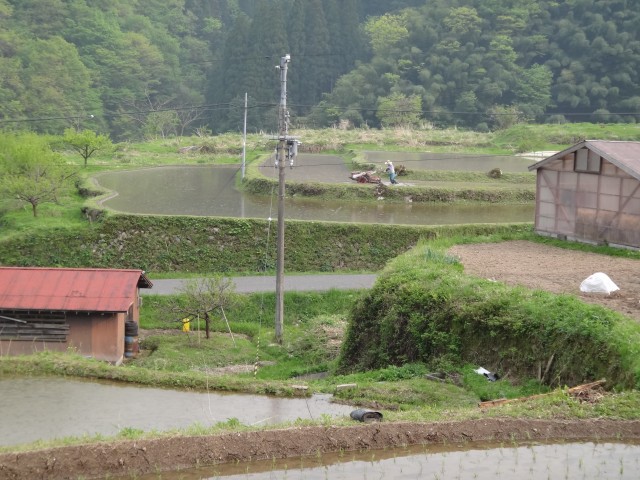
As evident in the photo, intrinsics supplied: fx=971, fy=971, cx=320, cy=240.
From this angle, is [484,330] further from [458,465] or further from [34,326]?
[34,326]

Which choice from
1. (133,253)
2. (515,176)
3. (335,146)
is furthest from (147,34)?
(133,253)

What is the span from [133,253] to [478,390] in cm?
1393

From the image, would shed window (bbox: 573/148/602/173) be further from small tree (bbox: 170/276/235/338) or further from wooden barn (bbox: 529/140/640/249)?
small tree (bbox: 170/276/235/338)

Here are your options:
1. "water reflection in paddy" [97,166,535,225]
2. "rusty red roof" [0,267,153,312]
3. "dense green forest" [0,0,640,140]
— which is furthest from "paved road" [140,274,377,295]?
"dense green forest" [0,0,640,140]

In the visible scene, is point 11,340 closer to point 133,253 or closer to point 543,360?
point 133,253

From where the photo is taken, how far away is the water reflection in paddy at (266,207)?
28.4 metres

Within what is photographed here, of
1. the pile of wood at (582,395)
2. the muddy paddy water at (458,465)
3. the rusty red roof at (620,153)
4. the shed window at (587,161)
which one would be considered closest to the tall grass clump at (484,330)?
the pile of wood at (582,395)

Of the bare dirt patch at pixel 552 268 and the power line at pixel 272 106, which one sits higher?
the power line at pixel 272 106

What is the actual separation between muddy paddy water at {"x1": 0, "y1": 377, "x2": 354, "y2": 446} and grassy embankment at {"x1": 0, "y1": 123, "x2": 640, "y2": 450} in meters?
0.42

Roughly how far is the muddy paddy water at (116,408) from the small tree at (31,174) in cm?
1452

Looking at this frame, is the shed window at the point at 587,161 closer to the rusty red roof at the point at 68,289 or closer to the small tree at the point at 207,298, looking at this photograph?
the small tree at the point at 207,298

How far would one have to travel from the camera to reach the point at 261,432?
10430 millimetres

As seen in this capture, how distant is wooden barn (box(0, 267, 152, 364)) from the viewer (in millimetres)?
18062

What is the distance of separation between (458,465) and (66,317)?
10.3 meters
